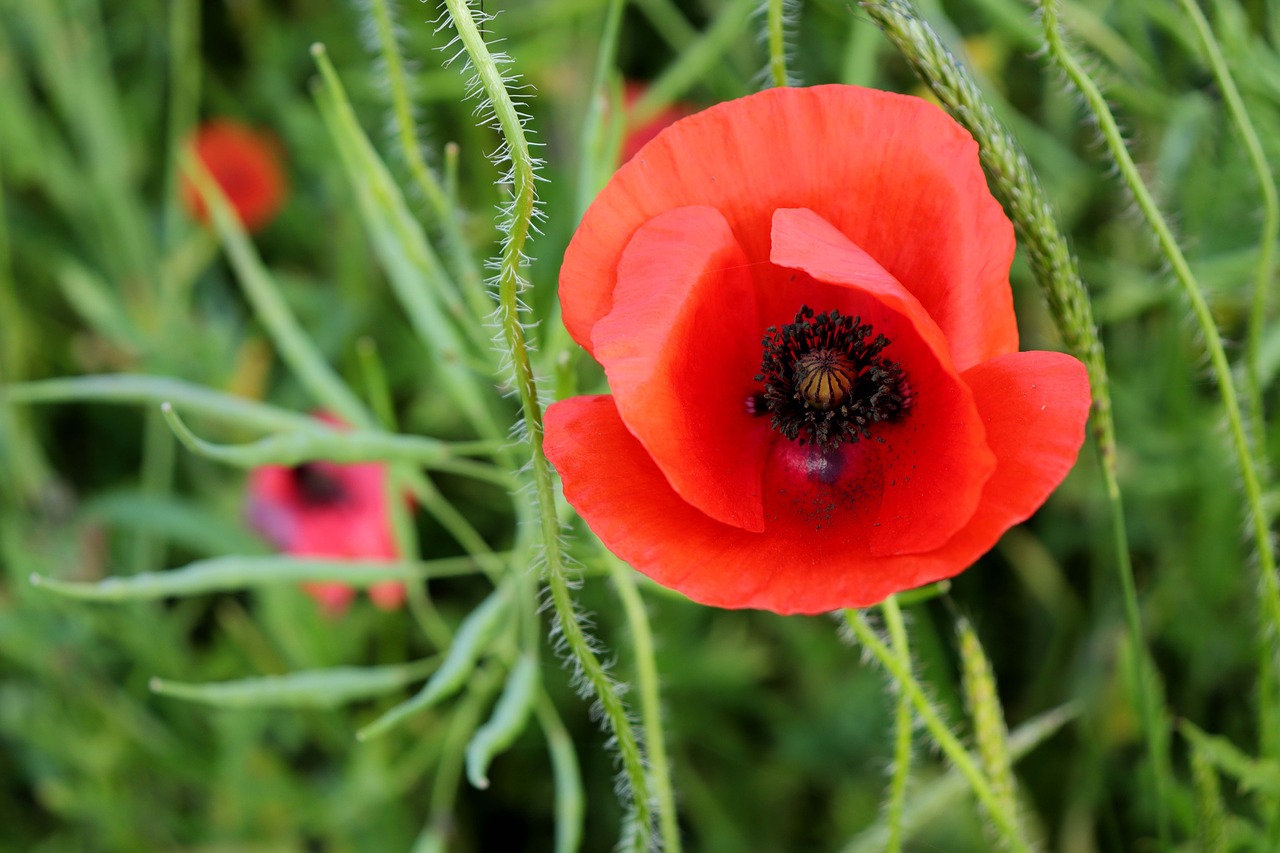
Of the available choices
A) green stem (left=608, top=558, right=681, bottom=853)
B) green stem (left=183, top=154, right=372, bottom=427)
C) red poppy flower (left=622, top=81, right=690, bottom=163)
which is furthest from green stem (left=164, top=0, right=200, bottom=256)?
green stem (left=608, top=558, right=681, bottom=853)

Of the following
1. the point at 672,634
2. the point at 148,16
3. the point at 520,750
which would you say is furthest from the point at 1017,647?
the point at 148,16

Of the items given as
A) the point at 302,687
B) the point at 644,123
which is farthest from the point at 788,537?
the point at 644,123

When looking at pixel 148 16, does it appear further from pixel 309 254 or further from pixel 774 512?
pixel 774 512

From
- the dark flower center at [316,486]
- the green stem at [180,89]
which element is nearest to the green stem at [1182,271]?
the green stem at [180,89]

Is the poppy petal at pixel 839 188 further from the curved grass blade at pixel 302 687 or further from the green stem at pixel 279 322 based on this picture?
the green stem at pixel 279 322

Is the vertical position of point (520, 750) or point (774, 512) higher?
point (774, 512)

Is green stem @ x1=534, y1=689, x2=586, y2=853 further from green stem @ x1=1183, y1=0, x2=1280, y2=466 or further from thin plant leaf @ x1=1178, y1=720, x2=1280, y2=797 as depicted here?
green stem @ x1=1183, y1=0, x2=1280, y2=466
